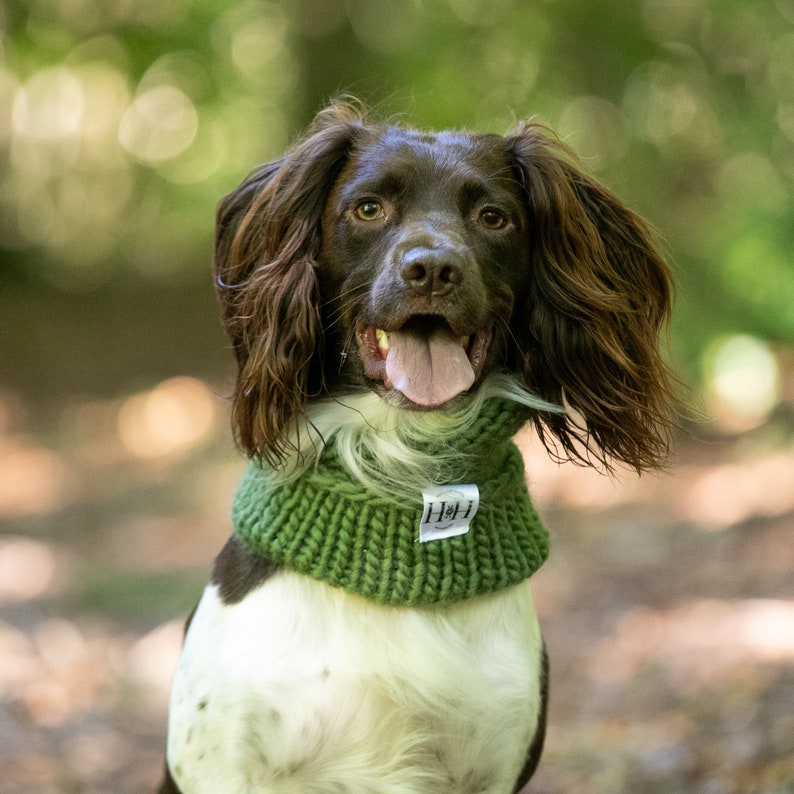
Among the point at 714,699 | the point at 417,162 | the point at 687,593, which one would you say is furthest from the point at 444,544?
the point at 687,593

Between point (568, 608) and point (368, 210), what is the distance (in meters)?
3.19

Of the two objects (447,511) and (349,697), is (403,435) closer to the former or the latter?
(447,511)

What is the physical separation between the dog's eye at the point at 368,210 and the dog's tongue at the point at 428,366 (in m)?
0.28

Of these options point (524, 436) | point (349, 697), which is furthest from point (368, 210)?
point (349, 697)

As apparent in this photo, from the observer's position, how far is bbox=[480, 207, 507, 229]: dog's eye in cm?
267

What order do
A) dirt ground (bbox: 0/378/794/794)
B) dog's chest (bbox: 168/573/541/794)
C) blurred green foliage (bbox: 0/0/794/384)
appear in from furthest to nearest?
blurred green foliage (bbox: 0/0/794/384) → dirt ground (bbox: 0/378/794/794) → dog's chest (bbox: 168/573/541/794)

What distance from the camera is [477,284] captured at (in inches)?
98.0

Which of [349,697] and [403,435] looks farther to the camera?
[403,435]

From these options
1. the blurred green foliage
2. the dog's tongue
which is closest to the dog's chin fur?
the dog's tongue

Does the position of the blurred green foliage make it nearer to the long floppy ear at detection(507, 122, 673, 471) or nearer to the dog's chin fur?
the long floppy ear at detection(507, 122, 673, 471)

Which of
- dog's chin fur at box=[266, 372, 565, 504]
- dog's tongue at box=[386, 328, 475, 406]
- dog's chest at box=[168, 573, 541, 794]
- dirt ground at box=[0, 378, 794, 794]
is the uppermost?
dog's tongue at box=[386, 328, 475, 406]

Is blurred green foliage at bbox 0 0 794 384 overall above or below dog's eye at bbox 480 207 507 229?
below

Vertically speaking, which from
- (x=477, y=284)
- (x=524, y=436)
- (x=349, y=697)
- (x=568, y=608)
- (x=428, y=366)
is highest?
(x=477, y=284)

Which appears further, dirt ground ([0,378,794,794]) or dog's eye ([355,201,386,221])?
dirt ground ([0,378,794,794])
